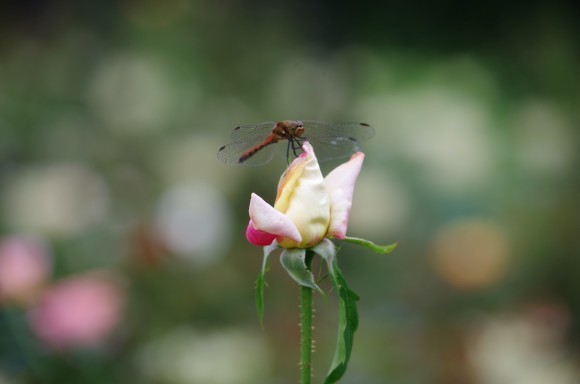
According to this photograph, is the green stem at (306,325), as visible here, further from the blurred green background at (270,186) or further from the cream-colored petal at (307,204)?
the blurred green background at (270,186)

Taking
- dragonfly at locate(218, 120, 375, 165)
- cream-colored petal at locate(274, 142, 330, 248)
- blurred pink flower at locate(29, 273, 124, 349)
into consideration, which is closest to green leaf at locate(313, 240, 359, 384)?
→ cream-colored petal at locate(274, 142, 330, 248)

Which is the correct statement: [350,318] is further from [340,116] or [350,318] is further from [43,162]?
[340,116]

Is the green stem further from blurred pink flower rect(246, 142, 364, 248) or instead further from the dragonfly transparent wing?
the dragonfly transparent wing

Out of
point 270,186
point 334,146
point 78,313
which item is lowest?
point 270,186

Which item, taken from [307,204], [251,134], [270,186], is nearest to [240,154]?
[251,134]

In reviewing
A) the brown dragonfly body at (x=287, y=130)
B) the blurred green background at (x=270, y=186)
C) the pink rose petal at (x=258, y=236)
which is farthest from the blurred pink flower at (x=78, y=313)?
the pink rose petal at (x=258, y=236)

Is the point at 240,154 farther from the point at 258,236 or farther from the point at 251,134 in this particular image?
the point at 258,236

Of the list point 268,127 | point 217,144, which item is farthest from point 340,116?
point 268,127
